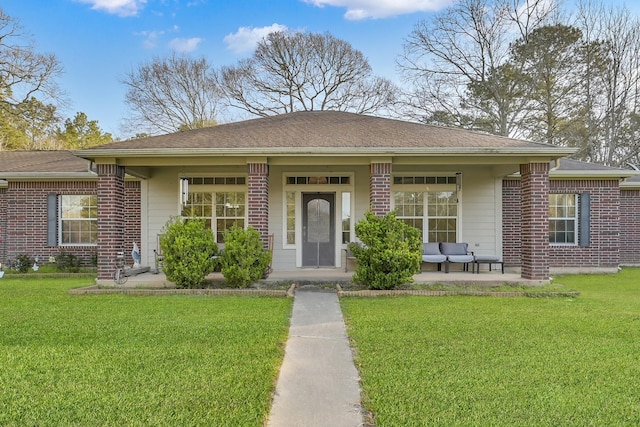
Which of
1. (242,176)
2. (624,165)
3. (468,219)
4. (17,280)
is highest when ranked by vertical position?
(624,165)

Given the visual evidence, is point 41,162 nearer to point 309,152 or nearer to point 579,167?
point 309,152

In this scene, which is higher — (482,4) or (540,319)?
(482,4)

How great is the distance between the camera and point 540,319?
19.2ft

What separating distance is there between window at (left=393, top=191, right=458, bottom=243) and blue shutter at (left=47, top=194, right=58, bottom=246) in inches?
383

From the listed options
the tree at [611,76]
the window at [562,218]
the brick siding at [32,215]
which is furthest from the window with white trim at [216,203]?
the tree at [611,76]

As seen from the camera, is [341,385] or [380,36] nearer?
[341,385]

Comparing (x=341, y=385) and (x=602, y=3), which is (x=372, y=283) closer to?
(x=341, y=385)

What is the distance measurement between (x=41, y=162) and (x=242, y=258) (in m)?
9.90

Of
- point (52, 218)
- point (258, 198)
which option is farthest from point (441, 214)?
point (52, 218)

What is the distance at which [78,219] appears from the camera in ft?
39.7

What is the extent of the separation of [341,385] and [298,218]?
7.64m

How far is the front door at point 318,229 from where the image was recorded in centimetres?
1111

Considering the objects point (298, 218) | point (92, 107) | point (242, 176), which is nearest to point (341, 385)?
point (298, 218)

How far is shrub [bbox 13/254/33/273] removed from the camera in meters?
11.4
